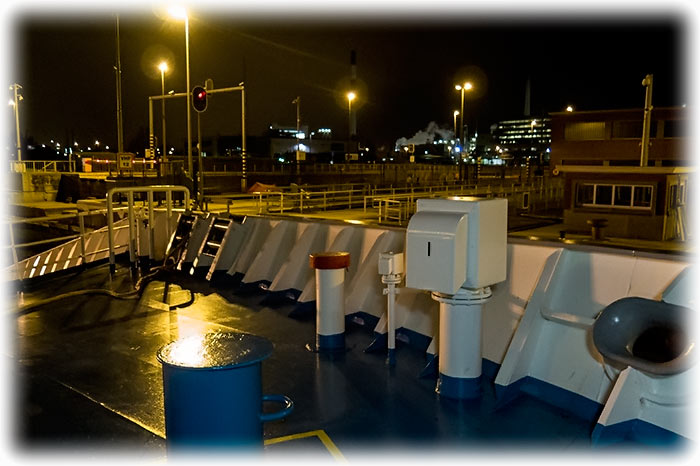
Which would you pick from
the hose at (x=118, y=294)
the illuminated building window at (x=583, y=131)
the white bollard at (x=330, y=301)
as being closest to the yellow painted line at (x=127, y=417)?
the white bollard at (x=330, y=301)

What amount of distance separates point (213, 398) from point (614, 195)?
21864 millimetres

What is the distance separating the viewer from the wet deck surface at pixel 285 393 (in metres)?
4.18

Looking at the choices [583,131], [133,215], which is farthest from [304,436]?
[583,131]

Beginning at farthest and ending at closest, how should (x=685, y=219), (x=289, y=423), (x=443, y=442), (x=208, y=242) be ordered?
(x=685, y=219) < (x=208, y=242) < (x=289, y=423) < (x=443, y=442)

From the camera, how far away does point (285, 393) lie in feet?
16.7

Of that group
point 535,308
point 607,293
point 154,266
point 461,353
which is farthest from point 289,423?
point 154,266

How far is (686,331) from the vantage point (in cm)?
386

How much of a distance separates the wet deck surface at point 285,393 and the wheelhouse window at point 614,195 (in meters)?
17.6

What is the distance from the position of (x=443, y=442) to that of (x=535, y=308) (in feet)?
5.29

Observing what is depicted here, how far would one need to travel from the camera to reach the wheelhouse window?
2088 centimetres

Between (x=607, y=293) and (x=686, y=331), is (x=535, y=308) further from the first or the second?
(x=686, y=331)

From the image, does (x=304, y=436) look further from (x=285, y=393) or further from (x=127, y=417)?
(x=127, y=417)

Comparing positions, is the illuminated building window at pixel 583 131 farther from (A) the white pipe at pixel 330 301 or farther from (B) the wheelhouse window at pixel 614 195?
(A) the white pipe at pixel 330 301

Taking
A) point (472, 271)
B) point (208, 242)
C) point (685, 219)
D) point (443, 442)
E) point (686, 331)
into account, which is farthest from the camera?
point (685, 219)
